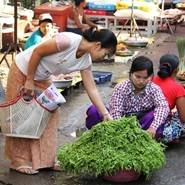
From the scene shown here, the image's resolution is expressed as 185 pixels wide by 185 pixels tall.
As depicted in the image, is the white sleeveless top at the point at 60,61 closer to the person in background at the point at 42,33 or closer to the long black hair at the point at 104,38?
the long black hair at the point at 104,38

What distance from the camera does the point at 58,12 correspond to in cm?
1144

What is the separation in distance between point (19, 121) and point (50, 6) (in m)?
7.90

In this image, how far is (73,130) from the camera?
591 centimetres

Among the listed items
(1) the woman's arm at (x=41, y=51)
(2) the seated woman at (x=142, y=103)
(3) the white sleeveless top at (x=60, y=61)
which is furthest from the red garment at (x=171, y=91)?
(1) the woman's arm at (x=41, y=51)

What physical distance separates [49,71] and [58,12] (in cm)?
720

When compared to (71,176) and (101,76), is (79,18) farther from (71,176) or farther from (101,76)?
(71,176)

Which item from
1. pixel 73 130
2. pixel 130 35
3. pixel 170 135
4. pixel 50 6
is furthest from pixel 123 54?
pixel 170 135

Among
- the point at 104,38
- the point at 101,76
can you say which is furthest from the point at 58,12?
the point at 104,38

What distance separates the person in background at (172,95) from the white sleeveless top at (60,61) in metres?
1.22

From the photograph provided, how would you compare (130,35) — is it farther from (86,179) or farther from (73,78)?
(86,179)

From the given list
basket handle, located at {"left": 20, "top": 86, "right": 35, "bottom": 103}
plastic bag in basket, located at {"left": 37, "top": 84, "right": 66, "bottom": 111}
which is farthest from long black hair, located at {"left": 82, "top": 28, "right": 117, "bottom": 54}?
basket handle, located at {"left": 20, "top": 86, "right": 35, "bottom": 103}

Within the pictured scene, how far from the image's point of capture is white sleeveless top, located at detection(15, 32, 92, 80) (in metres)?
4.24

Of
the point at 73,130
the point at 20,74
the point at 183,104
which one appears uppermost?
the point at 20,74

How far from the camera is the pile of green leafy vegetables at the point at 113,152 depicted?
4246 mm
